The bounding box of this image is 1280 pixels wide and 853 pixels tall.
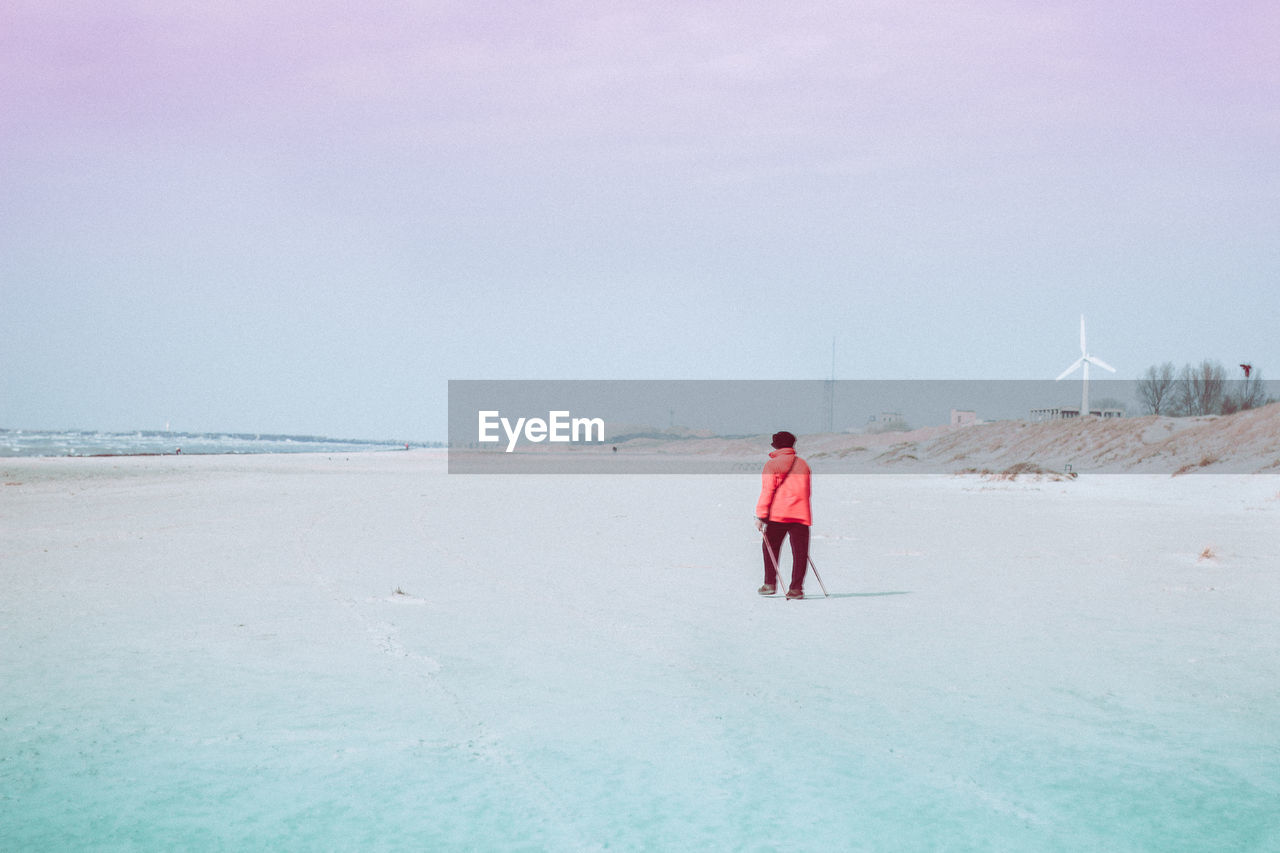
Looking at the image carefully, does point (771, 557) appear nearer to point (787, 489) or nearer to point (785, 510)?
point (785, 510)

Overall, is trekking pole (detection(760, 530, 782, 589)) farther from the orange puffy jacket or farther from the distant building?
the distant building

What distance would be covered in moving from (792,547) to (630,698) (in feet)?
15.1

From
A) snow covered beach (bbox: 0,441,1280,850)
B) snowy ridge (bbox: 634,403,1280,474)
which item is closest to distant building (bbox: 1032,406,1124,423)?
snowy ridge (bbox: 634,403,1280,474)

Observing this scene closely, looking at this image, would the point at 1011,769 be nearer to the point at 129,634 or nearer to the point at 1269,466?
the point at 129,634

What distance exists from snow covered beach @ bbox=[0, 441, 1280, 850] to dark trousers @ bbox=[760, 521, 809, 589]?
0.35 m

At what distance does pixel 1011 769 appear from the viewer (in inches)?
207

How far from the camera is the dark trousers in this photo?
35.0 feet

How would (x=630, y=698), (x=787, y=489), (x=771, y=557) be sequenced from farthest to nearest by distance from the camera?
(x=771, y=557)
(x=787, y=489)
(x=630, y=698)

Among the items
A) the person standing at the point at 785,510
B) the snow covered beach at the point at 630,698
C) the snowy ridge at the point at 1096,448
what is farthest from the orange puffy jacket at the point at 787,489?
the snowy ridge at the point at 1096,448

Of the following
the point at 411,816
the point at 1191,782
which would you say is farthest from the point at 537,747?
the point at 1191,782

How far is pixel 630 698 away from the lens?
662 centimetres

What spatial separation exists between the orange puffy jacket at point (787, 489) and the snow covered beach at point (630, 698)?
92 centimetres

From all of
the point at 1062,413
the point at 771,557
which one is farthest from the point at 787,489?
the point at 1062,413

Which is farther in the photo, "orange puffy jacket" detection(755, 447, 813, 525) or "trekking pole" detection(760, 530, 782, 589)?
"trekking pole" detection(760, 530, 782, 589)
